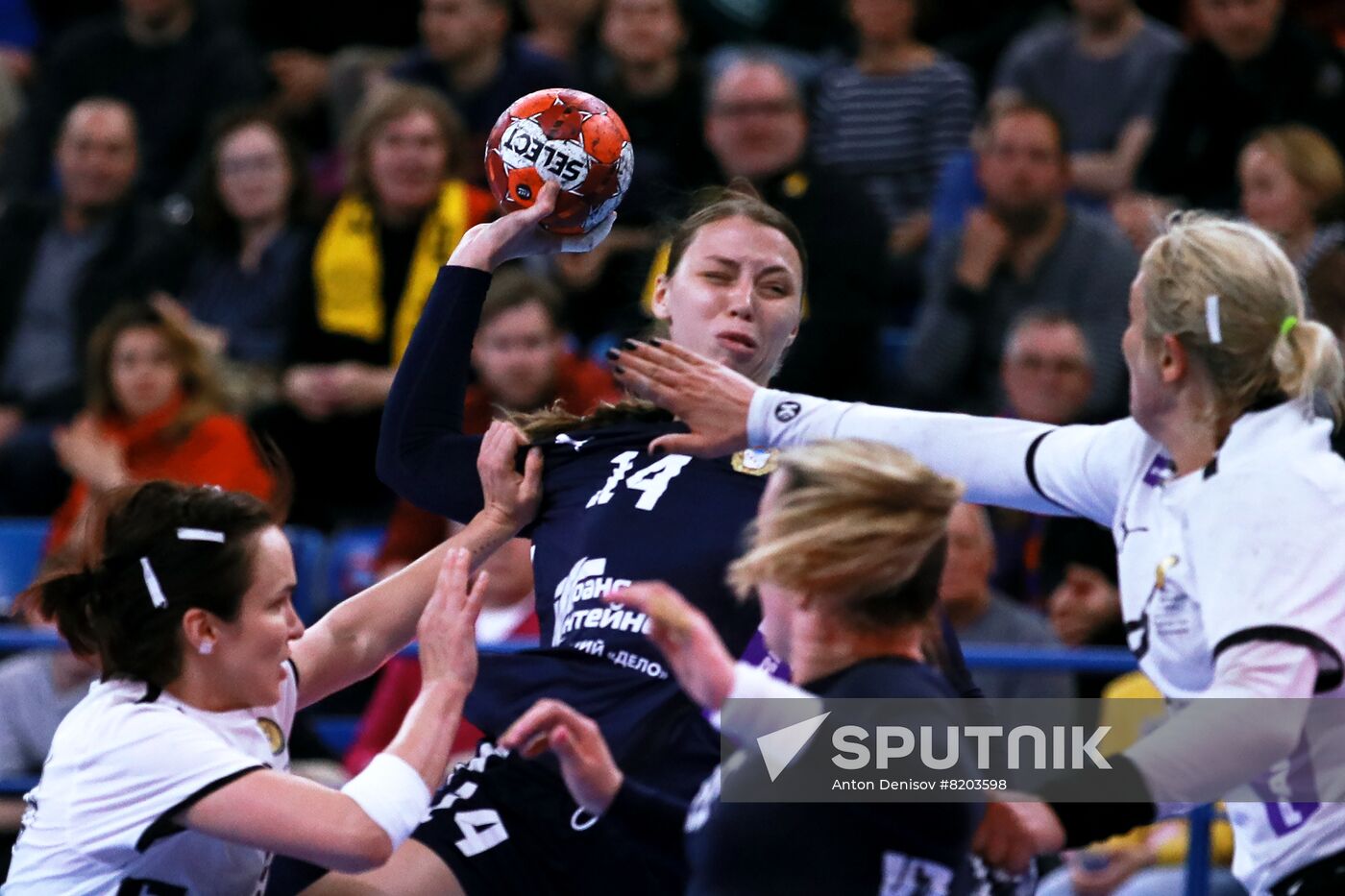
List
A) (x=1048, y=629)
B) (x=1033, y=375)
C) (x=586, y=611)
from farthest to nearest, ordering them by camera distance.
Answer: (x=1033, y=375)
(x=1048, y=629)
(x=586, y=611)

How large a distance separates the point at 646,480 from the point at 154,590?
91 cm

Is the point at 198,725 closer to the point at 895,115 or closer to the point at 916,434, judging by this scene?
the point at 916,434

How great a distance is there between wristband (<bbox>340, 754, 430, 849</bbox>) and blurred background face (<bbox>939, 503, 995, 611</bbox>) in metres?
2.83

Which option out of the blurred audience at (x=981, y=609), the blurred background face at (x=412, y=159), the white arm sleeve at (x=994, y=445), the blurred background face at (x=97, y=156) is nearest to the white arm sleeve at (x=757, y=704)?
the white arm sleeve at (x=994, y=445)

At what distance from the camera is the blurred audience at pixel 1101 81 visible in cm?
753

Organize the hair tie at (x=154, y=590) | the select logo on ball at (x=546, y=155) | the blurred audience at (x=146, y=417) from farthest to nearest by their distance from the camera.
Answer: the blurred audience at (x=146, y=417), the select logo on ball at (x=546, y=155), the hair tie at (x=154, y=590)

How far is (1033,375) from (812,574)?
389cm

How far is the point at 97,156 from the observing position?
7875mm

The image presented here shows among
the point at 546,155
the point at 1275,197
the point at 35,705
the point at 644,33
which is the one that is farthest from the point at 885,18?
the point at 546,155

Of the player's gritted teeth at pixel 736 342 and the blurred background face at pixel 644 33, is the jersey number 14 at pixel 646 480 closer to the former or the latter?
the player's gritted teeth at pixel 736 342

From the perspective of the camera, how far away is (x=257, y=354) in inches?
301

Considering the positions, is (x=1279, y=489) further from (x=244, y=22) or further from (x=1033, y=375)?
(x=244, y=22)

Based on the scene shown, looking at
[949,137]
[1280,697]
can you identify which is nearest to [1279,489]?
[1280,697]

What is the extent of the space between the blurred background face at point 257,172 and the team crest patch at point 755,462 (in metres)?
4.48
